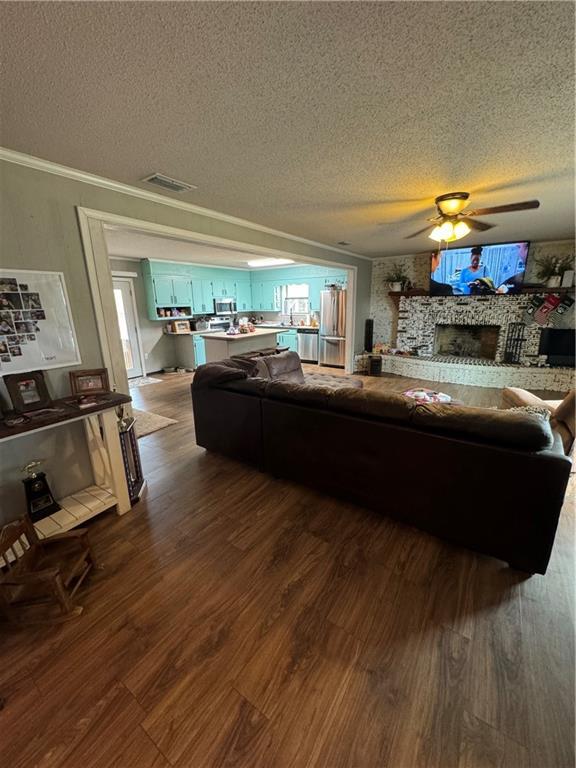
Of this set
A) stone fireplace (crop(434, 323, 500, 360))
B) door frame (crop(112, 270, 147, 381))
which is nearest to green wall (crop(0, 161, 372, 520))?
door frame (crop(112, 270, 147, 381))

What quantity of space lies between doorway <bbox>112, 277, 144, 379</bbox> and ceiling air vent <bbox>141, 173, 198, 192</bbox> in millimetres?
4142

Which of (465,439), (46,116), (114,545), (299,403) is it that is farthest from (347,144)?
(114,545)

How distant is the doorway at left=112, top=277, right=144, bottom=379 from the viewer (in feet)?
19.3

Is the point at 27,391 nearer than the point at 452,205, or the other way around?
the point at 27,391

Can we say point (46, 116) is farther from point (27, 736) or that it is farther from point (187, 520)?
point (27, 736)

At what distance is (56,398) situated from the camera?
6.77 feet

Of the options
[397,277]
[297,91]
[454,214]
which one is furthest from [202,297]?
[297,91]

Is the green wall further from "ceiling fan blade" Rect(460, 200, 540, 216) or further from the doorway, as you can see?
the doorway

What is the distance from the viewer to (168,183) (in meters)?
2.26

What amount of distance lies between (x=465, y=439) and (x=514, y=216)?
301cm

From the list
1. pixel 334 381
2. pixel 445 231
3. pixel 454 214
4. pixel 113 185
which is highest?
pixel 113 185

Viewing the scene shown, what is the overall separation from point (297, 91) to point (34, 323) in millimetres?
1991

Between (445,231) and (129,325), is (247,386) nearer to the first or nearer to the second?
(445,231)

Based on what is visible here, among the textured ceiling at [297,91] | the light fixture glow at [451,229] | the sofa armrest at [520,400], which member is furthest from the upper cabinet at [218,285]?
the sofa armrest at [520,400]
